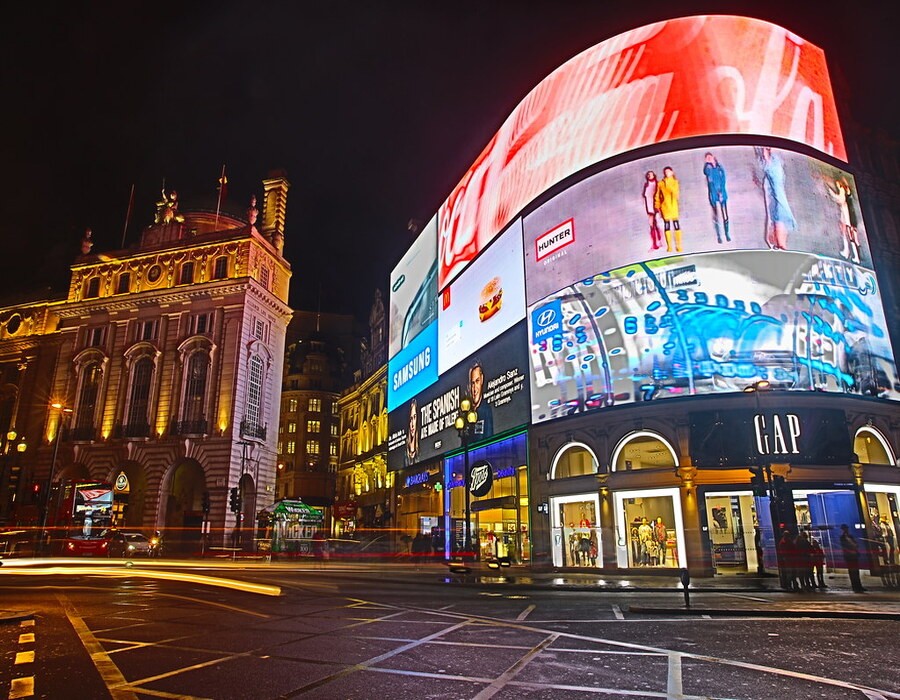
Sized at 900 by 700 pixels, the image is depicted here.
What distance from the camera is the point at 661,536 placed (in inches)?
1038

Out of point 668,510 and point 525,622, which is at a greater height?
point 668,510

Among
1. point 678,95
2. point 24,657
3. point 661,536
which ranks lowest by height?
point 24,657

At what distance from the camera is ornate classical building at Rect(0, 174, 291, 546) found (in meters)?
51.3

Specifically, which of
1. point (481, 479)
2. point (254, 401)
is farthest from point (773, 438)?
point (254, 401)

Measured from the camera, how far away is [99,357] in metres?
56.4

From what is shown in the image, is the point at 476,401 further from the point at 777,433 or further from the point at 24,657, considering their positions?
the point at 24,657

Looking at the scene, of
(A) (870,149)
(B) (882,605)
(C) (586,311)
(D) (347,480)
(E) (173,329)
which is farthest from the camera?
(D) (347,480)

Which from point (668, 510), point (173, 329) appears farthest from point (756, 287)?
point (173, 329)

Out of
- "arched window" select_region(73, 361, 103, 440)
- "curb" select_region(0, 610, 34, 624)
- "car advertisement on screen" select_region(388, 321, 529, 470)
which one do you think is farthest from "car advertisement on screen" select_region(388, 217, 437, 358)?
A: "curb" select_region(0, 610, 34, 624)

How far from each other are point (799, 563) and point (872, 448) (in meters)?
14.2

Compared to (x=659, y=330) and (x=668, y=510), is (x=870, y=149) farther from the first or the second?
(x=668, y=510)

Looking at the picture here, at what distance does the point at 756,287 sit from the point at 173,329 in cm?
4943

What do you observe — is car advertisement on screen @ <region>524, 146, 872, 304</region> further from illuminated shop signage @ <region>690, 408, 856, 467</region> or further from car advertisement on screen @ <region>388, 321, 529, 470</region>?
illuminated shop signage @ <region>690, 408, 856, 467</region>

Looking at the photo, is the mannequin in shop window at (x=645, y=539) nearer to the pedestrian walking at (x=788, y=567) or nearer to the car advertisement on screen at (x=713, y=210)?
the pedestrian walking at (x=788, y=567)
